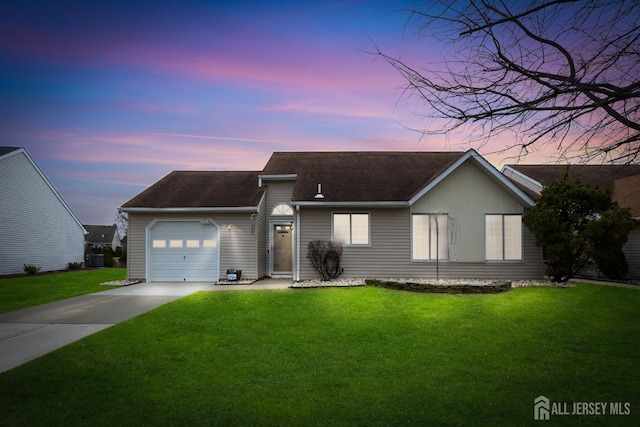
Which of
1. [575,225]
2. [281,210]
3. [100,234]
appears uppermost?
[281,210]

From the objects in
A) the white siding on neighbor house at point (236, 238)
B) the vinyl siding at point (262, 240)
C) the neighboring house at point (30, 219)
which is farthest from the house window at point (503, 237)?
the neighboring house at point (30, 219)

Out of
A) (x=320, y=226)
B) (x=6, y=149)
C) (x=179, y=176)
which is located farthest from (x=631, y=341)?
(x=6, y=149)

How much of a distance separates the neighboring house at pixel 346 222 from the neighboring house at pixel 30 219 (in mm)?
11152

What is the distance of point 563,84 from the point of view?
314 cm

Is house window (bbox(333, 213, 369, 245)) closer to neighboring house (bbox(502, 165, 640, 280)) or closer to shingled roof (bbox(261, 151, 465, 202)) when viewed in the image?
shingled roof (bbox(261, 151, 465, 202))

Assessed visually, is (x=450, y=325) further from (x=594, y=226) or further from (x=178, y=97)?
(x=178, y=97)

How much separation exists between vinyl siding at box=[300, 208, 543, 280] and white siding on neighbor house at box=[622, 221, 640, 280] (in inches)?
215

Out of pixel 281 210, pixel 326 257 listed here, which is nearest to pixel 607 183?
pixel 326 257

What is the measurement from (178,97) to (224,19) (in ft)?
25.9

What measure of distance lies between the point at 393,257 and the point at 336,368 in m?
10.5

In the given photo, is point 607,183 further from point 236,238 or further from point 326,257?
point 236,238

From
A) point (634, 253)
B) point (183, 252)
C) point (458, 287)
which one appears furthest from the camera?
point (634, 253)

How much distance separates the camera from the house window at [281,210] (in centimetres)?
1934

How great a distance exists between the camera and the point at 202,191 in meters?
19.4
